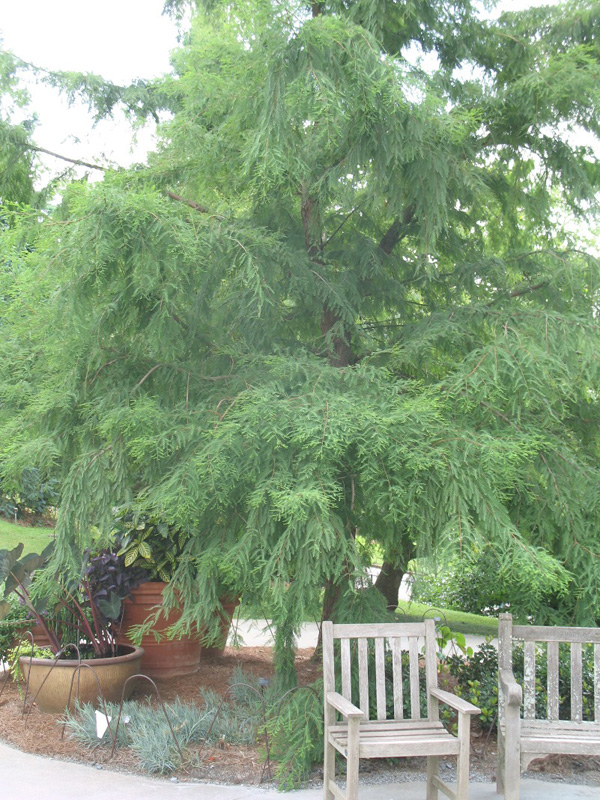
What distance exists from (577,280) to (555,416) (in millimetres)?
963

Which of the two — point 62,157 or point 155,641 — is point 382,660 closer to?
point 155,641

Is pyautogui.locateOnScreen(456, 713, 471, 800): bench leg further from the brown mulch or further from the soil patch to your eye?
the brown mulch

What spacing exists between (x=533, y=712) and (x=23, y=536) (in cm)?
1182

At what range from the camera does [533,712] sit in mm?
4016

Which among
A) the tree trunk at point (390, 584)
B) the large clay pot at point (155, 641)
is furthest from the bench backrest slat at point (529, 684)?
the large clay pot at point (155, 641)

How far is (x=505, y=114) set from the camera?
506cm

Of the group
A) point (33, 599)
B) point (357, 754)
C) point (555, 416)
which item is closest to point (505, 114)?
point (555, 416)

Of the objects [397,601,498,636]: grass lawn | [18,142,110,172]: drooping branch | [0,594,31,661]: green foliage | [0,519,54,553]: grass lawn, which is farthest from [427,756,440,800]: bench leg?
[0,519,54,553]: grass lawn

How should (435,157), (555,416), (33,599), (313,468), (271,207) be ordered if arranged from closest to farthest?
(313,468) → (555,416) → (435,157) → (271,207) → (33,599)

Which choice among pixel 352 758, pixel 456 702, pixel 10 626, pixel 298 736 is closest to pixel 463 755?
pixel 456 702

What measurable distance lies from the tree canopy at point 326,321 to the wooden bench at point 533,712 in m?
0.24

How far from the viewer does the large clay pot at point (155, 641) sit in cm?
597

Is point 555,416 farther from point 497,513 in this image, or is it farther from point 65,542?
point 65,542

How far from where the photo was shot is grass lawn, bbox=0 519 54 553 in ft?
42.8
